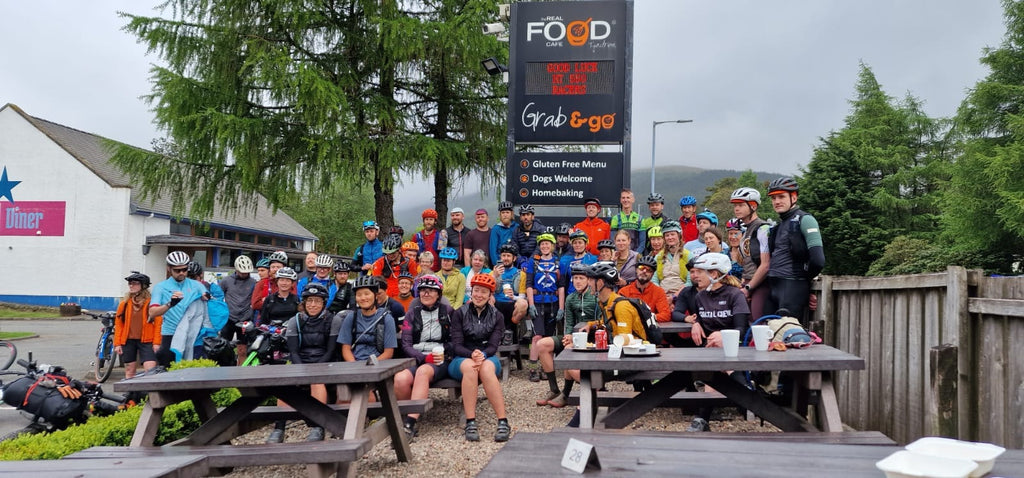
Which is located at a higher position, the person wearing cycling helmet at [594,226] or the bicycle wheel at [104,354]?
the person wearing cycling helmet at [594,226]

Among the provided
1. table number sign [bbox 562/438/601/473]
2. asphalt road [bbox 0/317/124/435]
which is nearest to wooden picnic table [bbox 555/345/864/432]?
table number sign [bbox 562/438/601/473]

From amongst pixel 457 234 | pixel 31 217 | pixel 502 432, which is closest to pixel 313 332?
pixel 502 432

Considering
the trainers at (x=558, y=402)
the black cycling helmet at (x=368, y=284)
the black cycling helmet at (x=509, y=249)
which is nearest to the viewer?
the black cycling helmet at (x=368, y=284)

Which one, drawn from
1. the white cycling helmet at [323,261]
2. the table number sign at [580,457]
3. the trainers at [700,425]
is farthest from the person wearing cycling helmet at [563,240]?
the table number sign at [580,457]

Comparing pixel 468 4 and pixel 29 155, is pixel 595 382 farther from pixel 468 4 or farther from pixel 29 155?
pixel 29 155

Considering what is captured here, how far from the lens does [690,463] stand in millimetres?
2086

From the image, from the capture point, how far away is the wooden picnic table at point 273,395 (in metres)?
4.58

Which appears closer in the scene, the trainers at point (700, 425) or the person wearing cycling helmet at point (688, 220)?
the trainers at point (700, 425)

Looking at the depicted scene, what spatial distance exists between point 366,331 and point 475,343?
1124 mm

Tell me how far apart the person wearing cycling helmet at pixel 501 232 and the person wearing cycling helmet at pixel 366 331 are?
3.40 m

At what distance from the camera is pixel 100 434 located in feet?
18.6

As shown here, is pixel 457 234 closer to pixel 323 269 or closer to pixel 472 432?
pixel 323 269

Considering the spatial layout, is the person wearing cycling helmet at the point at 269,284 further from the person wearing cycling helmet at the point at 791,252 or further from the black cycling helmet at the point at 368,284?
the person wearing cycling helmet at the point at 791,252

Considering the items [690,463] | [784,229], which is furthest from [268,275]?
[690,463]
